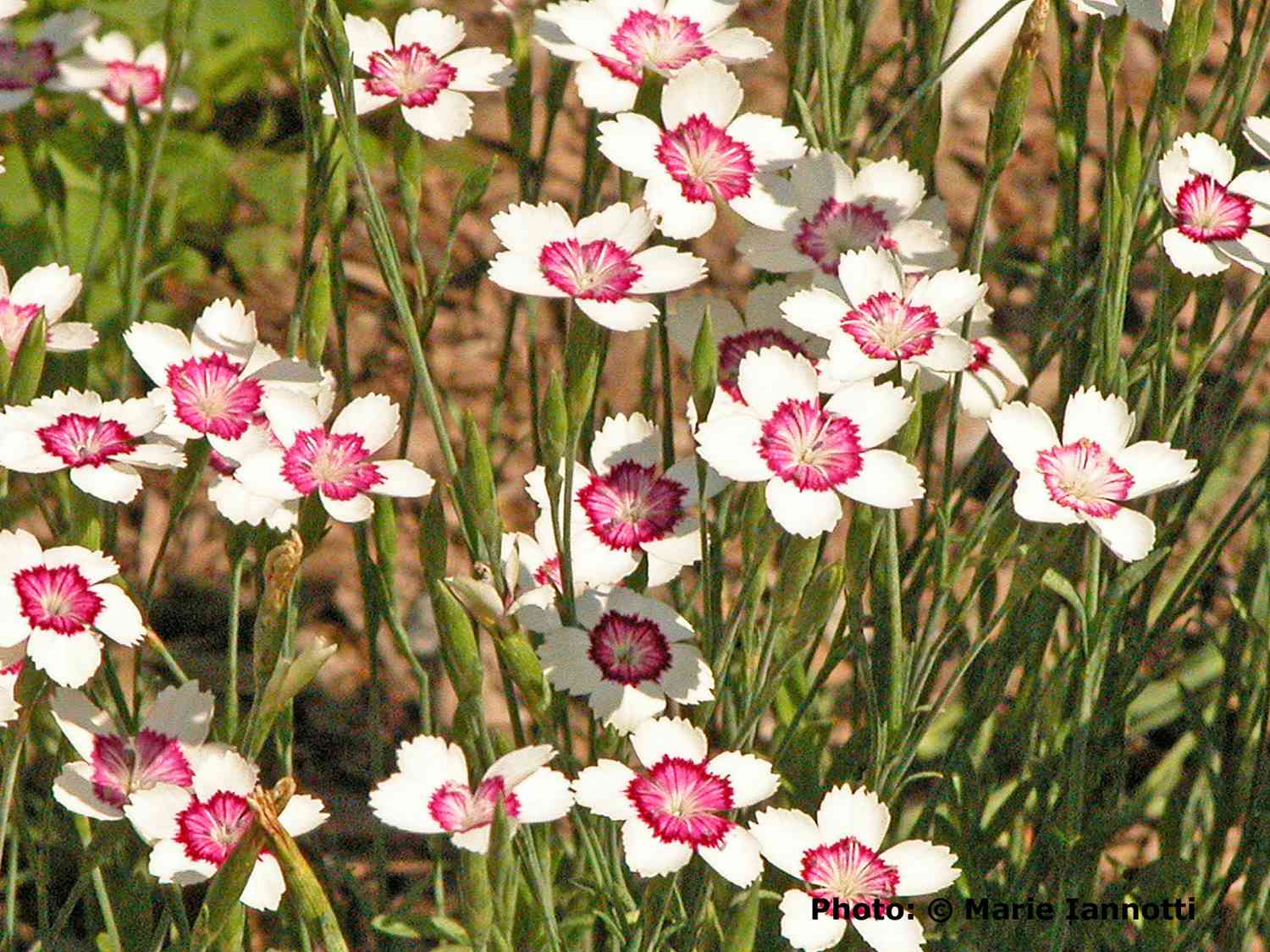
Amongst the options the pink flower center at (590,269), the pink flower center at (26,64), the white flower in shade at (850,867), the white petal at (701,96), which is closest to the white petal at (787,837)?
the white flower in shade at (850,867)

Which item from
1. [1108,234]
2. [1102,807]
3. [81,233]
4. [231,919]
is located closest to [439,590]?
[231,919]

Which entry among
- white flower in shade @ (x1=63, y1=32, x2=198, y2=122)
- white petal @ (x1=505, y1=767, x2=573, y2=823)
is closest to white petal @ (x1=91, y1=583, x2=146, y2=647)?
white petal @ (x1=505, y1=767, x2=573, y2=823)

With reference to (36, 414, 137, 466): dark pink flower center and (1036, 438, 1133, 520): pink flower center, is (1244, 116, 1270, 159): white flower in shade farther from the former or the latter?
(36, 414, 137, 466): dark pink flower center

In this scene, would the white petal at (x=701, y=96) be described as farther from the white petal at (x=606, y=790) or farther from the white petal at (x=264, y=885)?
the white petal at (x=264, y=885)

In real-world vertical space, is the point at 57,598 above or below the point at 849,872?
above

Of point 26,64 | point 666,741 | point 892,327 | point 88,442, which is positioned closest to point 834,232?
point 892,327

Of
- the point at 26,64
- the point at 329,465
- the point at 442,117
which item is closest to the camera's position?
the point at 329,465

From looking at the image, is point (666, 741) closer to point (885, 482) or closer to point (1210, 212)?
point (885, 482)

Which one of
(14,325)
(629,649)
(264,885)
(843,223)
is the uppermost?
(843,223)
